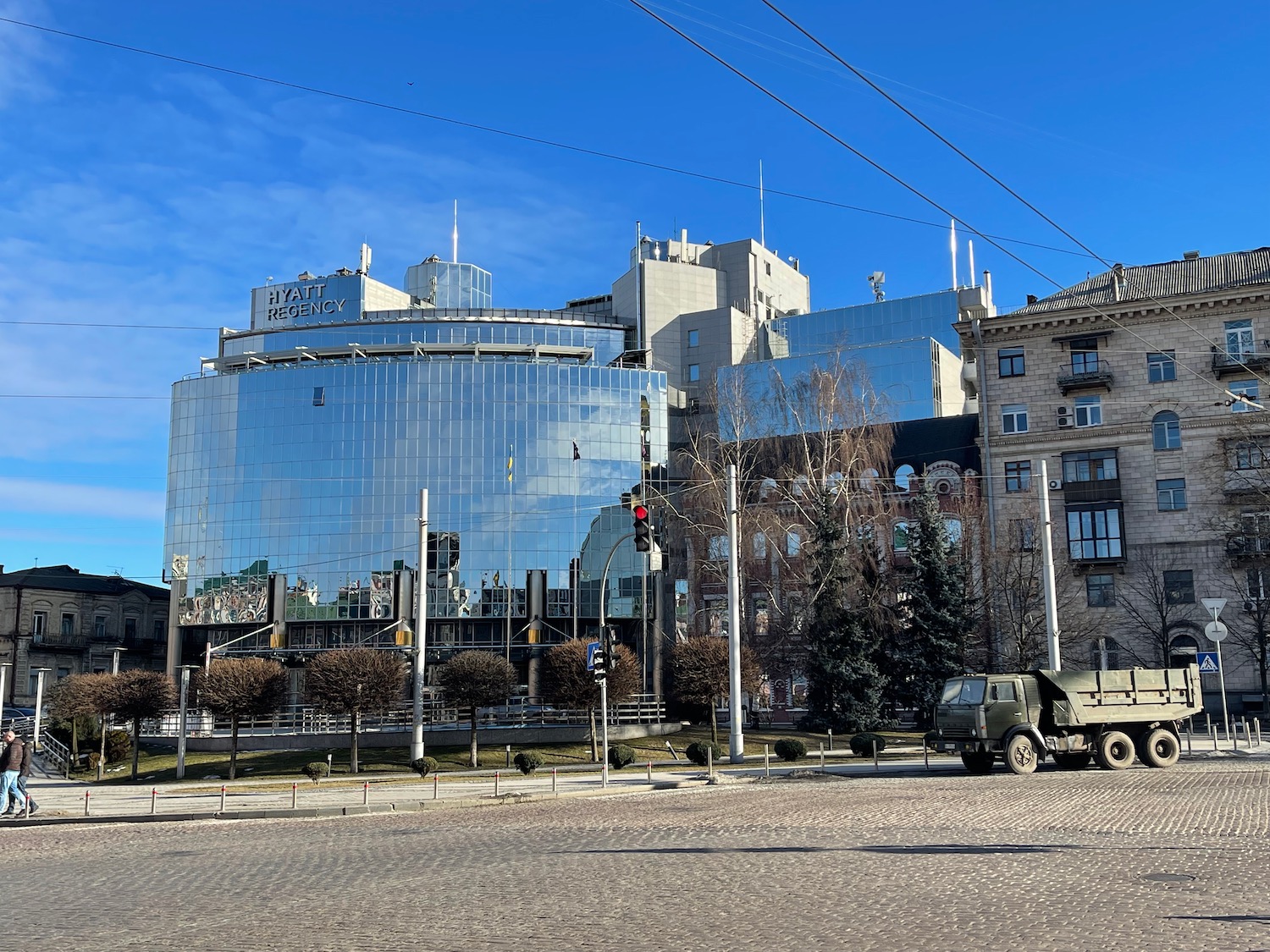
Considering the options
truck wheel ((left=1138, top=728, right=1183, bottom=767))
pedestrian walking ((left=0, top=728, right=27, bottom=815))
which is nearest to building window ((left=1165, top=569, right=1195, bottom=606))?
truck wheel ((left=1138, top=728, right=1183, bottom=767))

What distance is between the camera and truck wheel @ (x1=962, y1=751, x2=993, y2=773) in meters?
28.2

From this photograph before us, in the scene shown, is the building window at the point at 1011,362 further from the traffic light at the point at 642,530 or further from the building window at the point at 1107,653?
the traffic light at the point at 642,530

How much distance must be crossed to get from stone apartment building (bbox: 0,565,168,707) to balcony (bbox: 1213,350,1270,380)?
254 feet

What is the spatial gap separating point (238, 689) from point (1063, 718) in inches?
1227

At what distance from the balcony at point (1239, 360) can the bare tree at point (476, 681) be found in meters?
38.8

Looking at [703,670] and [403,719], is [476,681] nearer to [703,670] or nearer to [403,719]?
[703,670]

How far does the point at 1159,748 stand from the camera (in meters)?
29.1

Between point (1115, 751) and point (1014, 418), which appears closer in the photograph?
point (1115, 751)

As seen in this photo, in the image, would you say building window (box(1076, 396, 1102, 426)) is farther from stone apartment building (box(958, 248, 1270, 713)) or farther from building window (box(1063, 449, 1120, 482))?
building window (box(1063, 449, 1120, 482))

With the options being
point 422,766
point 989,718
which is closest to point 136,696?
point 422,766

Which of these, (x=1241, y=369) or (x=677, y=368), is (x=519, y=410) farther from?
(x=1241, y=369)

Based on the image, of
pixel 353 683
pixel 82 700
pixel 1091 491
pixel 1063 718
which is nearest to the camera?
pixel 1063 718

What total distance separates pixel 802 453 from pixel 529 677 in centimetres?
3500

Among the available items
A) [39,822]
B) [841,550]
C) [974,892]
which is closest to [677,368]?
[841,550]
